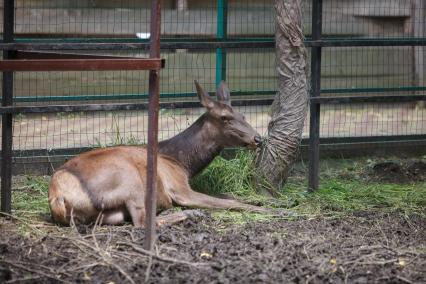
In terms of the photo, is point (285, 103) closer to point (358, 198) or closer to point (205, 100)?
point (205, 100)

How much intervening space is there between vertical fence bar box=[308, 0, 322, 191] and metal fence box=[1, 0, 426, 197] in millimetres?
10

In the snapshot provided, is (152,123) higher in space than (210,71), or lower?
lower

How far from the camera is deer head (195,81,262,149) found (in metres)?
8.43

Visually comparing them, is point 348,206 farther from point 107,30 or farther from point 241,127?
point 107,30

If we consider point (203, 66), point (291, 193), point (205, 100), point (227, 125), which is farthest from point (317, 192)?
point (203, 66)

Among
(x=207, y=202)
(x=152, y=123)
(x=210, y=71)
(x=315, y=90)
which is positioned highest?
(x=210, y=71)

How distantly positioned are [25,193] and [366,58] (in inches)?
267

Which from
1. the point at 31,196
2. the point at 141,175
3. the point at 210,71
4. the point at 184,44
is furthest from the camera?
the point at 210,71

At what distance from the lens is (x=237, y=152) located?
29.8 ft

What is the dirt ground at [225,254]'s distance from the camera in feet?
18.1

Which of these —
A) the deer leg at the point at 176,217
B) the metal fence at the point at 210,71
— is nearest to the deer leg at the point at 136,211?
the deer leg at the point at 176,217

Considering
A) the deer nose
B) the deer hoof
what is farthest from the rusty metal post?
the deer nose

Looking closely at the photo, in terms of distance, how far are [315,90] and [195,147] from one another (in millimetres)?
1388

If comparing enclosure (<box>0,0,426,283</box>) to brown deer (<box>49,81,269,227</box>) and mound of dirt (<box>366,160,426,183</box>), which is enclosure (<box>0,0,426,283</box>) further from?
brown deer (<box>49,81,269,227</box>)
